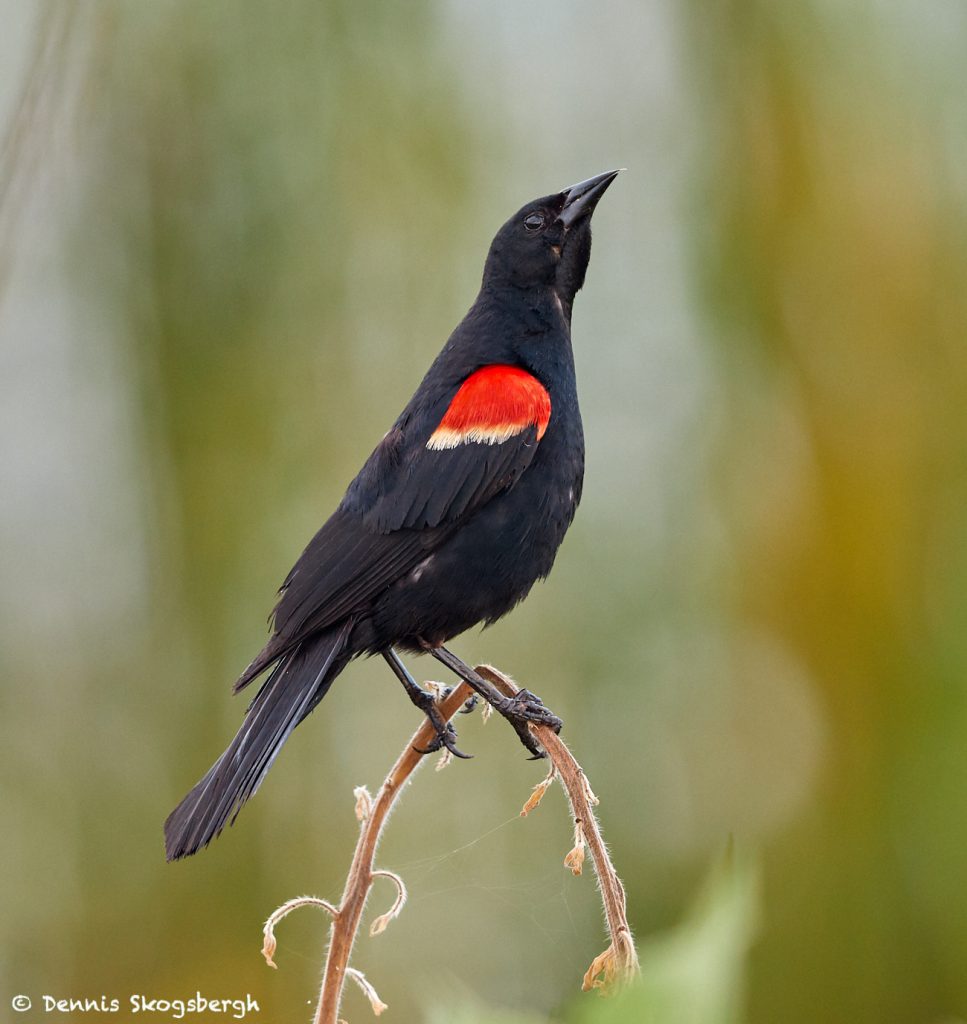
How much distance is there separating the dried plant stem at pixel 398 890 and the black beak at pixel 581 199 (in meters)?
1.53

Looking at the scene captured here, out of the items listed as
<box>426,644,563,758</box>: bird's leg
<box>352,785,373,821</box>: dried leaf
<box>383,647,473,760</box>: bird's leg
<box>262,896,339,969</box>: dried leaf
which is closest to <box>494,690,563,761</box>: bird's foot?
<box>426,644,563,758</box>: bird's leg

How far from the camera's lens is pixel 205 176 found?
16.6ft

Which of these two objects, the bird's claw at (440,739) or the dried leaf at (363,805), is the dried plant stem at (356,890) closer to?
the dried leaf at (363,805)

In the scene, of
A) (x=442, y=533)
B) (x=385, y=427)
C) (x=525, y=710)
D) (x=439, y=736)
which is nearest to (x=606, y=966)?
(x=439, y=736)

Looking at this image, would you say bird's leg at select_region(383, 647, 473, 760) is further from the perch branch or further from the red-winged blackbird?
the perch branch

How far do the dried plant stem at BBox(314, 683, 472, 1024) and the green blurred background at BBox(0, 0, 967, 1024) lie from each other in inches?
96.7

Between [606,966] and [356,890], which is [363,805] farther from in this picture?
[606,966]

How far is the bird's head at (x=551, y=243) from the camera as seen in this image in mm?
2979

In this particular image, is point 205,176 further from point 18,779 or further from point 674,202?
point 18,779

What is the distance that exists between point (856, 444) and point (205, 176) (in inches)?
115

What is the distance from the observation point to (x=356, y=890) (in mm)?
1577

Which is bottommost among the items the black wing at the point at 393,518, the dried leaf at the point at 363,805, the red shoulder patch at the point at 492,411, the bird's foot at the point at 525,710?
the bird's foot at the point at 525,710

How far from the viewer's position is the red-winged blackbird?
8.00 feet

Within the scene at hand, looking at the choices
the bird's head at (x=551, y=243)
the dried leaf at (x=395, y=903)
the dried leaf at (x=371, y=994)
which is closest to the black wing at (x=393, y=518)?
the bird's head at (x=551, y=243)
